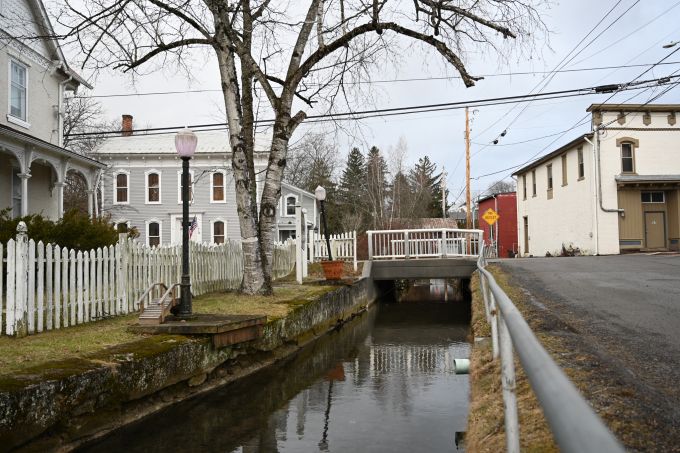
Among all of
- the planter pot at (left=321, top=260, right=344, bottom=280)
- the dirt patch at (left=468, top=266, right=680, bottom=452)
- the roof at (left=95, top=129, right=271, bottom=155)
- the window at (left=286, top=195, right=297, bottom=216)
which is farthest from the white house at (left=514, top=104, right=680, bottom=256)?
the dirt patch at (left=468, top=266, right=680, bottom=452)

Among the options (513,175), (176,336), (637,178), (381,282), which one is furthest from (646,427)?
(513,175)

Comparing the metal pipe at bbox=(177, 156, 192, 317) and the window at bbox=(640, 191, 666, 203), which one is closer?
the metal pipe at bbox=(177, 156, 192, 317)

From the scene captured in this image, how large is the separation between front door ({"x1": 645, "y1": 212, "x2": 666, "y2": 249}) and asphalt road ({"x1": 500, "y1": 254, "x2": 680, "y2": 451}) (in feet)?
39.1

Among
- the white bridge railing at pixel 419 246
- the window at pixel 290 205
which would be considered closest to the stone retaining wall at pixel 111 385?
the white bridge railing at pixel 419 246

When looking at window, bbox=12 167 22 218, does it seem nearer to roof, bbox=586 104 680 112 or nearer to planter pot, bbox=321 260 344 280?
planter pot, bbox=321 260 344 280

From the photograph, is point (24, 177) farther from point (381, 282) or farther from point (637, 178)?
point (637, 178)

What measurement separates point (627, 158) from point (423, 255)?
11.3m

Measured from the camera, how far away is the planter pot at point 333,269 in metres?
15.8

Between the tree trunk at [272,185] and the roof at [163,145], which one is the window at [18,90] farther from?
the roof at [163,145]

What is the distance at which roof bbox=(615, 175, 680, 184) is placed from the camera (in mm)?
24328

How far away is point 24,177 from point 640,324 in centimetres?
1345

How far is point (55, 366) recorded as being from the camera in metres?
4.97

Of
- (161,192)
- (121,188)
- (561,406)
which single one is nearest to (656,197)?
(161,192)

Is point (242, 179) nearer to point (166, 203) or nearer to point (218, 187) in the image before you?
point (218, 187)
